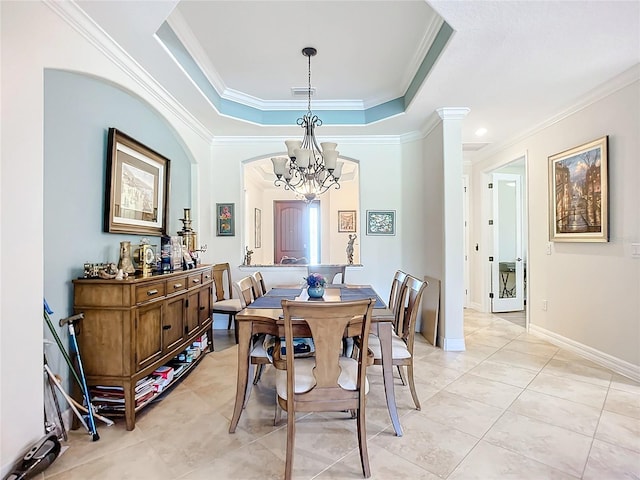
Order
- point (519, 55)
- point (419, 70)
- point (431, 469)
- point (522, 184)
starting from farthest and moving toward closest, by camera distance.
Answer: point (522, 184)
point (419, 70)
point (519, 55)
point (431, 469)

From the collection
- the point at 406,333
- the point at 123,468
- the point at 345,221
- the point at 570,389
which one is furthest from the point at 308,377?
the point at 345,221

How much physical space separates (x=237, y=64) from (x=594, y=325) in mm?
4373

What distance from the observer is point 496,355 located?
3412 mm

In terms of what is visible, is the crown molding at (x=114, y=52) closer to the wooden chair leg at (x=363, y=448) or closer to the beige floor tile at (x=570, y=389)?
the wooden chair leg at (x=363, y=448)

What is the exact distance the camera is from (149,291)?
228 centimetres

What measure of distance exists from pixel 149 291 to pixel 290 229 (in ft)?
20.1

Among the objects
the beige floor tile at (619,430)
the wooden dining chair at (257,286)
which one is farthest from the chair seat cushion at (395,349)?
the beige floor tile at (619,430)

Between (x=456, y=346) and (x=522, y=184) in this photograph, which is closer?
(x=456, y=346)

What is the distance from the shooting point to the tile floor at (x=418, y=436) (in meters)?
1.71

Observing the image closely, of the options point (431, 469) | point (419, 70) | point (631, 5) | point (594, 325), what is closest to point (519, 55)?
point (631, 5)

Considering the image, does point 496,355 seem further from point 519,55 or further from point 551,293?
point 519,55

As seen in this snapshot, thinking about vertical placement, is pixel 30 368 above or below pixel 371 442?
above

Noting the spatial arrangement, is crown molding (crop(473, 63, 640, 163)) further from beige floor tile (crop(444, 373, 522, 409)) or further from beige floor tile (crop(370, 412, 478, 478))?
beige floor tile (crop(370, 412, 478, 478))

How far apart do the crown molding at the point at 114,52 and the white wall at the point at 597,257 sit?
4.12 metres
